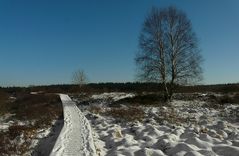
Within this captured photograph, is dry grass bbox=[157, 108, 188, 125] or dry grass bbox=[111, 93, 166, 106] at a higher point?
dry grass bbox=[111, 93, 166, 106]

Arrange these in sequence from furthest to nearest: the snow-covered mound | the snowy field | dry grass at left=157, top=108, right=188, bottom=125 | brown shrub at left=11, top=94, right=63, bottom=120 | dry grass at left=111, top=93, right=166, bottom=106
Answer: dry grass at left=111, top=93, right=166, bottom=106, brown shrub at left=11, top=94, right=63, bottom=120, dry grass at left=157, top=108, right=188, bottom=125, the snow-covered mound, the snowy field

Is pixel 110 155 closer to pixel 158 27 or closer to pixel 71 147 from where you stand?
pixel 71 147

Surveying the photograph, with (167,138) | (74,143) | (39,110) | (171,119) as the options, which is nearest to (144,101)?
(39,110)

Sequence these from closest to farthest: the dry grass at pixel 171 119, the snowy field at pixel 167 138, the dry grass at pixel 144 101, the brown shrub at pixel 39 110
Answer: the snowy field at pixel 167 138 < the dry grass at pixel 171 119 < the brown shrub at pixel 39 110 < the dry grass at pixel 144 101

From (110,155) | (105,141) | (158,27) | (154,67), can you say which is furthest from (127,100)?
(110,155)

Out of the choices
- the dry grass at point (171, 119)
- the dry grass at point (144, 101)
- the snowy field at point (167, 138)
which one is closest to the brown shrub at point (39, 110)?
the snowy field at point (167, 138)

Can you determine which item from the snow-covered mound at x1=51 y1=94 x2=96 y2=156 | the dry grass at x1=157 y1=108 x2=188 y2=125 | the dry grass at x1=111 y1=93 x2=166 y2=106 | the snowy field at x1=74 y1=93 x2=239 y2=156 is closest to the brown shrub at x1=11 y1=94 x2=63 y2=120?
the snowy field at x1=74 y1=93 x2=239 y2=156

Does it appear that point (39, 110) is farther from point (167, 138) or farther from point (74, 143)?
point (167, 138)

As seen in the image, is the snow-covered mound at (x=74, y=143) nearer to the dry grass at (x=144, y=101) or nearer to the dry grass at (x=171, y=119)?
the dry grass at (x=171, y=119)

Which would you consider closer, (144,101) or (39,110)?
(39,110)

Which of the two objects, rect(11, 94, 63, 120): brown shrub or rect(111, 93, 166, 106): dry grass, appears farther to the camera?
rect(111, 93, 166, 106): dry grass

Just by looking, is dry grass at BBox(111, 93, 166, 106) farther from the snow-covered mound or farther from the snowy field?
the snow-covered mound

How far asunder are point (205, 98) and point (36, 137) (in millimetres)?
23216

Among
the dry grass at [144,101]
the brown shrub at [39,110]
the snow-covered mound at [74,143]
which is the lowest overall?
the snow-covered mound at [74,143]
